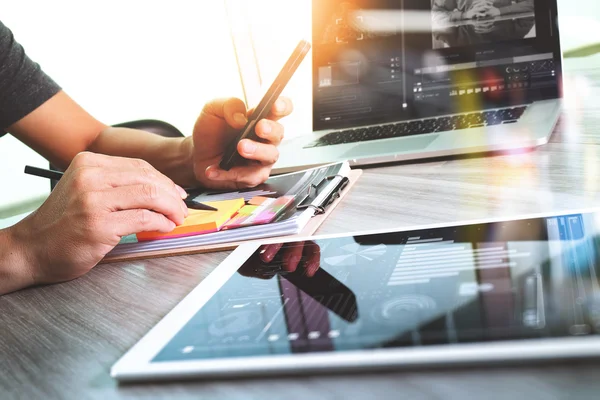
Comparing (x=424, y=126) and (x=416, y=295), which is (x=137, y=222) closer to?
(x=416, y=295)

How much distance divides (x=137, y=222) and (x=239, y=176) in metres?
0.33

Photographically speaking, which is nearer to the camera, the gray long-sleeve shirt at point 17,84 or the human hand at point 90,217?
the human hand at point 90,217

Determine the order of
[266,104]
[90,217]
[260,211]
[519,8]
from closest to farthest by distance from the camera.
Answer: [90,217]
[260,211]
[266,104]
[519,8]

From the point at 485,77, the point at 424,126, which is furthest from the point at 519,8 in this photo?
the point at 424,126

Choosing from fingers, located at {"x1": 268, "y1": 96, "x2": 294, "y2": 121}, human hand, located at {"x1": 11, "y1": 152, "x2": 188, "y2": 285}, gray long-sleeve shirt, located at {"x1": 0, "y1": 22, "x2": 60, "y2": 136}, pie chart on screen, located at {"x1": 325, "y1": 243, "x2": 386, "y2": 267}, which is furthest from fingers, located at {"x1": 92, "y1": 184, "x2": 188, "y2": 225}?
gray long-sleeve shirt, located at {"x1": 0, "y1": 22, "x2": 60, "y2": 136}

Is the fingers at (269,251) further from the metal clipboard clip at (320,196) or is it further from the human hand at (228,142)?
the human hand at (228,142)

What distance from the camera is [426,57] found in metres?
1.42

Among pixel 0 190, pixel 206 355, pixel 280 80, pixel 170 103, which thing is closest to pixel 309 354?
pixel 206 355

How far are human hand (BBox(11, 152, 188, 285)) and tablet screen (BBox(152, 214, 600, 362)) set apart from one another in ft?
0.61

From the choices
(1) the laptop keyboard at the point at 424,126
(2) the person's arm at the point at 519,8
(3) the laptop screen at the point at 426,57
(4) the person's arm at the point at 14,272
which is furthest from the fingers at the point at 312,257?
(2) the person's arm at the point at 519,8

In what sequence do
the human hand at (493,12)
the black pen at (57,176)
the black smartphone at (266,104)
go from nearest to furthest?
the black pen at (57,176) → the black smartphone at (266,104) → the human hand at (493,12)

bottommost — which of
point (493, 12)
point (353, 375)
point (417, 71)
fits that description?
point (353, 375)

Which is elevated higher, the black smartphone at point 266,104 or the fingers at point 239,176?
the black smartphone at point 266,104

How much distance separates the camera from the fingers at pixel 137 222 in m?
0.69
